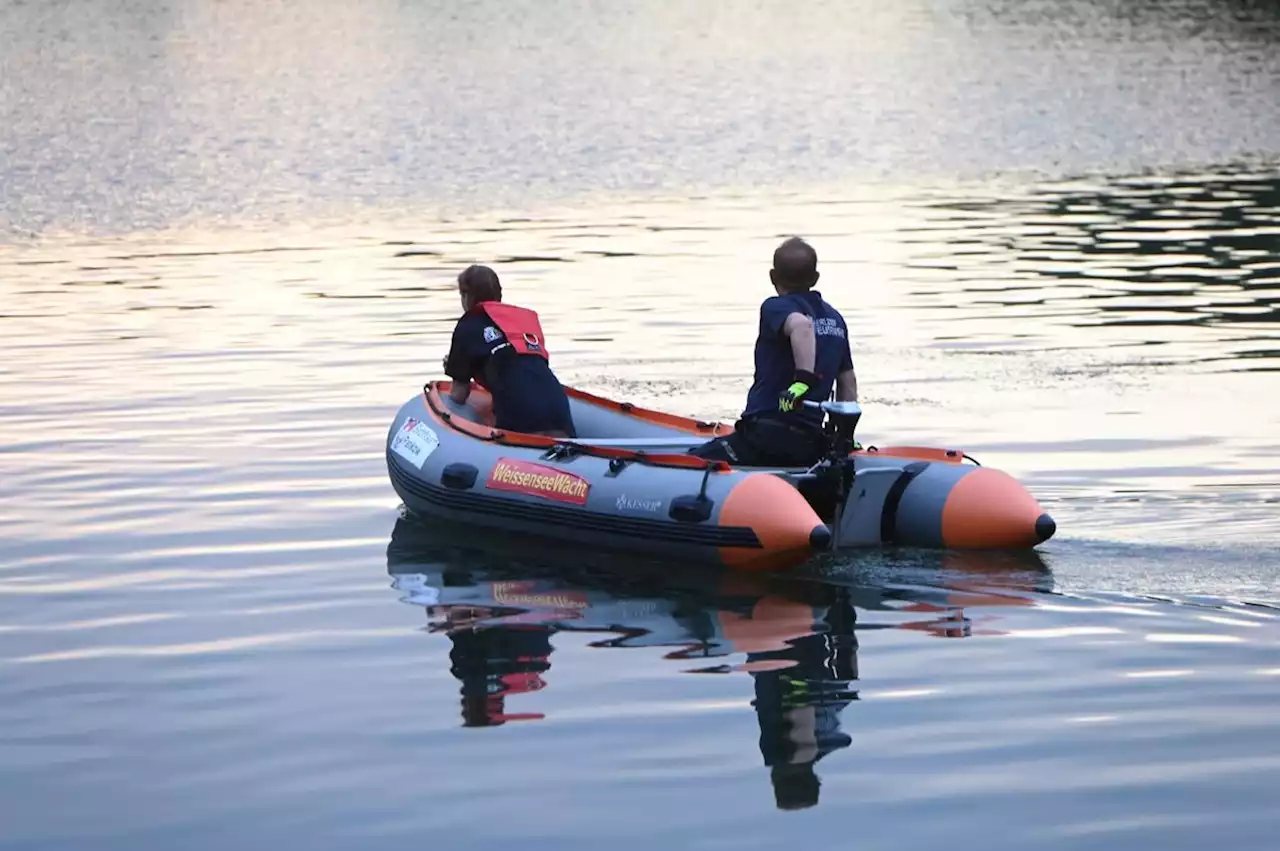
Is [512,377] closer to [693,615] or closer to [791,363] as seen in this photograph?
[791,363]

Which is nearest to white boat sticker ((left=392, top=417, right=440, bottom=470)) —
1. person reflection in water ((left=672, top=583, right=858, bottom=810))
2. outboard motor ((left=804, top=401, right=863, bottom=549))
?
outboard motor ((left=804, top=401, right=863, bottom=549))

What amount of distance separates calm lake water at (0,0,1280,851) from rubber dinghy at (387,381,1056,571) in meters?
0.17

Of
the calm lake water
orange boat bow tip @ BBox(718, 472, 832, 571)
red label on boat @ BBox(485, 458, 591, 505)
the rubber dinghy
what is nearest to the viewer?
the calm lake water

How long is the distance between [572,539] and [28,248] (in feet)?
52.8

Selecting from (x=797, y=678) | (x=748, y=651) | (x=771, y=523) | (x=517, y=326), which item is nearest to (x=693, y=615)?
(x=771, y=523)

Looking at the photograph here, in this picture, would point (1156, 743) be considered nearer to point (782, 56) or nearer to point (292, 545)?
point (292, 545)

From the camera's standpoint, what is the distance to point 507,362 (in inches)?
460

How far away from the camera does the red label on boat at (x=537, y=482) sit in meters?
10.7

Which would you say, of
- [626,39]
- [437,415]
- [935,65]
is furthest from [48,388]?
[626,39]

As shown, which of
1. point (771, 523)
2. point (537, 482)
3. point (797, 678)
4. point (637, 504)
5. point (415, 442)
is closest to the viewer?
point (797, 678)

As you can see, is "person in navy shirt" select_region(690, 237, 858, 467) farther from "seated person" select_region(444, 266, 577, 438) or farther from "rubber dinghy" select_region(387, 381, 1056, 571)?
"seated person" select_region(444, 266, 577, 438)

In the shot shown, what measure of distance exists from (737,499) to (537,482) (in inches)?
51.5

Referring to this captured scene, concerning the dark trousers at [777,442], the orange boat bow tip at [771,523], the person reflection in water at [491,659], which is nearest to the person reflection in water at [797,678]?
the orange boat bow tip at [771,523]

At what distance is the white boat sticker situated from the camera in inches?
458
